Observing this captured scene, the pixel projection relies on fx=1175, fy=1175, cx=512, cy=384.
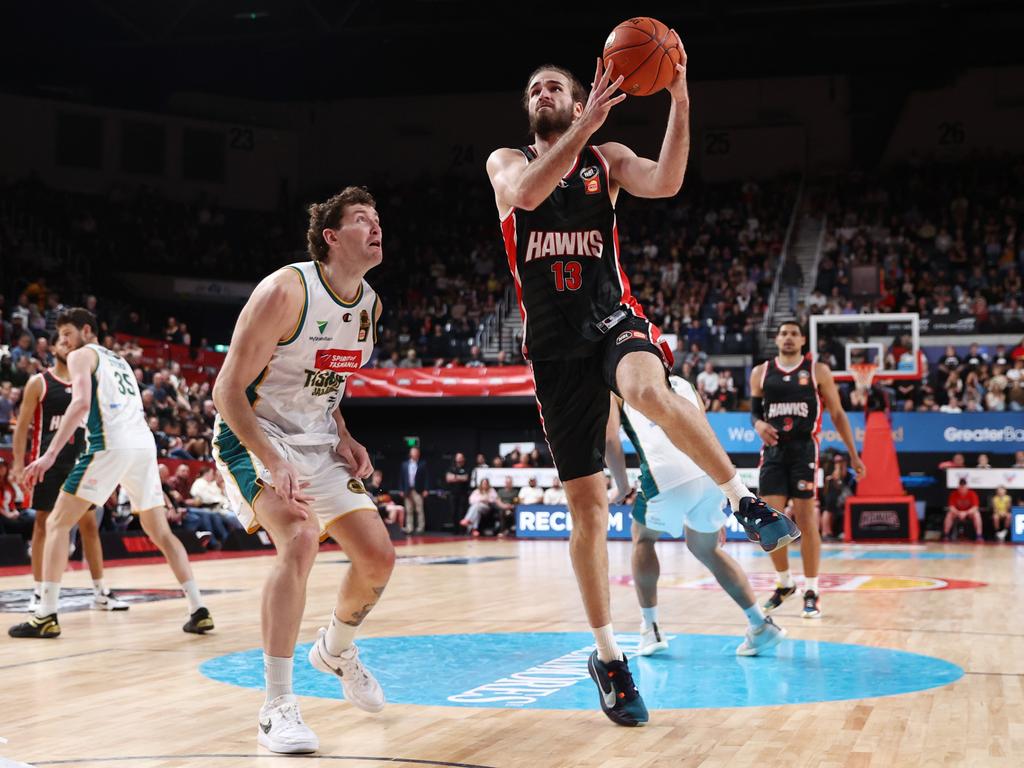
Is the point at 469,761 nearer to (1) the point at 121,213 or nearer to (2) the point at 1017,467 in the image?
(2) the point at 1017,467

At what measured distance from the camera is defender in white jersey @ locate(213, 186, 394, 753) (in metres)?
4.07

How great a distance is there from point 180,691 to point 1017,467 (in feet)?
57.9

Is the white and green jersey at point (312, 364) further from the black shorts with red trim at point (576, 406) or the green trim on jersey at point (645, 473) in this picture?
the green trim on jersey at point (645, 473)

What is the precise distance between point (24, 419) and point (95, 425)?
0.68 metres

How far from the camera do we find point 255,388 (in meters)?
4.33

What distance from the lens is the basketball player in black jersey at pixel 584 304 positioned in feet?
14.5

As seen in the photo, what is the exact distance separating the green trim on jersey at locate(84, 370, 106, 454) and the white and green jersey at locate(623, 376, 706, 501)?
3587 mm

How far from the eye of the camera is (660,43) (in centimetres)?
441

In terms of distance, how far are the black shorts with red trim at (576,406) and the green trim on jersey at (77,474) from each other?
4077mm

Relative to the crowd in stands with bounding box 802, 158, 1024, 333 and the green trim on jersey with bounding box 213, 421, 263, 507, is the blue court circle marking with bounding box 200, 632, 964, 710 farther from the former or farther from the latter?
the crowd in stands with bounding box 802, 158, 1024, 333

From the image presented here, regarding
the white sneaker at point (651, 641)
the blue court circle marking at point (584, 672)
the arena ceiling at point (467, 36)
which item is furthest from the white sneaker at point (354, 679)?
the arena ceiling at point (467, 36)

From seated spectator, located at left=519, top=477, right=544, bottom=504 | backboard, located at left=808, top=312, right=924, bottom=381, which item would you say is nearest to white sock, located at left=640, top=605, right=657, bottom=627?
backboard, located at left=808, top=312, right=924, bottom=381

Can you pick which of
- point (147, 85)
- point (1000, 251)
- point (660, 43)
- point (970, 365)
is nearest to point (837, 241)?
point (1000, 251)

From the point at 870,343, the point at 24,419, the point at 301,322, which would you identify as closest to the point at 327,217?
the point at 301,322
